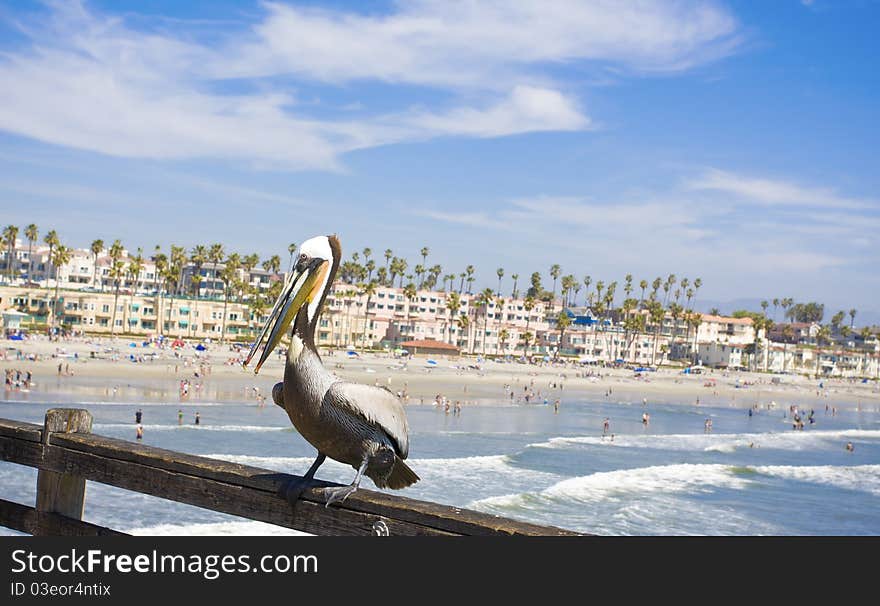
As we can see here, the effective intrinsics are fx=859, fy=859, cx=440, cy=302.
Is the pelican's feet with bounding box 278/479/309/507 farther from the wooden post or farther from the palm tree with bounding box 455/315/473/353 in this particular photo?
the palm tree with bounding box 455/315/473/353

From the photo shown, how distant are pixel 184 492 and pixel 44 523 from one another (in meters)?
0.82

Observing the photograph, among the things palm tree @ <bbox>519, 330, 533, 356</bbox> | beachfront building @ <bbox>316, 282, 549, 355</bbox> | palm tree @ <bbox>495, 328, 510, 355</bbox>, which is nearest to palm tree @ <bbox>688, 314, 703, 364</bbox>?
beachfront building @ <bbox>316, 282, 549, 355</bbox>

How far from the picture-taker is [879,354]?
160375mm

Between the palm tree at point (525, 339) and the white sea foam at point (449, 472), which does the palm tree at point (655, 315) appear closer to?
the palm tree at point (525, 339)

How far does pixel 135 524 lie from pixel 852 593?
17880mm

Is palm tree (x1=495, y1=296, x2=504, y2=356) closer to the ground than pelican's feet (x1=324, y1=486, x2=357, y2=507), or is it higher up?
higher up

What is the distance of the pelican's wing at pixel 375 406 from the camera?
3.39 metres

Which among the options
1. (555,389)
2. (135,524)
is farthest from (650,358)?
(135,524)

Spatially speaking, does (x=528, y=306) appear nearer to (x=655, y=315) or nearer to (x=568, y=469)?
(x=655, y=315)

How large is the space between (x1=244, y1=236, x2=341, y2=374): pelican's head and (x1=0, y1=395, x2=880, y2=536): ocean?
1258 centimetres

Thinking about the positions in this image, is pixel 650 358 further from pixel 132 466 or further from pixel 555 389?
pixel 132 466

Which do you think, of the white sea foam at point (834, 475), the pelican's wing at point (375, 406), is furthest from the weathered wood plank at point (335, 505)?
the white sea foam at point (834, 475)

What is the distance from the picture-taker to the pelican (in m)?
3.40

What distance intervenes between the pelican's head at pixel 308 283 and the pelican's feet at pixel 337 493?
707mm
